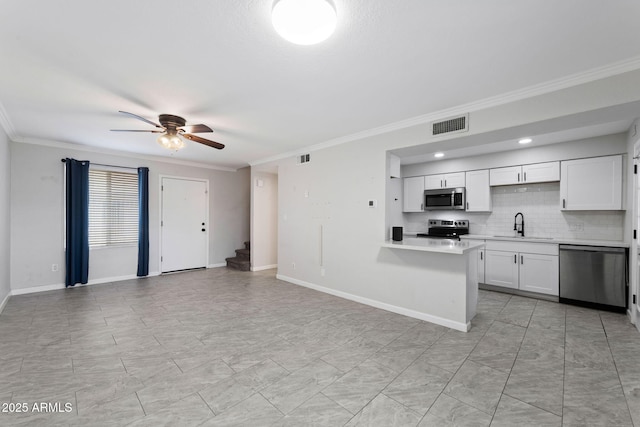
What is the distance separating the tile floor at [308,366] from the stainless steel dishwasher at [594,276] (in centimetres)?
28

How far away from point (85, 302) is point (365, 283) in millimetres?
4104

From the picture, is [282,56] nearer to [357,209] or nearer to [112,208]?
[357,209]

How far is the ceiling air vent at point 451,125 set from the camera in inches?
121

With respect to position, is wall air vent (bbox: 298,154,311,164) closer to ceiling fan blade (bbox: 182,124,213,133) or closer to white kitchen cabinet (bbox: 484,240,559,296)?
ceiling fan blade (bbox: 182,124,213,133)

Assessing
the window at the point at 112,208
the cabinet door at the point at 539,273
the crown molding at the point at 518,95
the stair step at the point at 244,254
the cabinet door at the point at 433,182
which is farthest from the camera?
the stair step at the point at 244,254

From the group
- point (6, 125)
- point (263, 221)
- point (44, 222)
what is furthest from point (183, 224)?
point (6, 125)

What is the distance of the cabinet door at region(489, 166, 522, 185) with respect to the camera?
4.84 meters

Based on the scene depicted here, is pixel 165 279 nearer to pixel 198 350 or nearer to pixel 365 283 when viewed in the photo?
pixel 198 350

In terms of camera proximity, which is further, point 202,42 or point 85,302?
point 85,302

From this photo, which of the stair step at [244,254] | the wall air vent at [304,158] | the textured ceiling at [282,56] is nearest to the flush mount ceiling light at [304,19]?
the textured ceiling at [282,56]

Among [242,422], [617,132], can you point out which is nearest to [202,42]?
[242,422]

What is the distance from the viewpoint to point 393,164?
13.1 feet

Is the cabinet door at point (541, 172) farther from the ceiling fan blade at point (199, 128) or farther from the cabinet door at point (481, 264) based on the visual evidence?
the ceiling fan blade at point (199, 128)

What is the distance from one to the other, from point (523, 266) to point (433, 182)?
2.25 m
